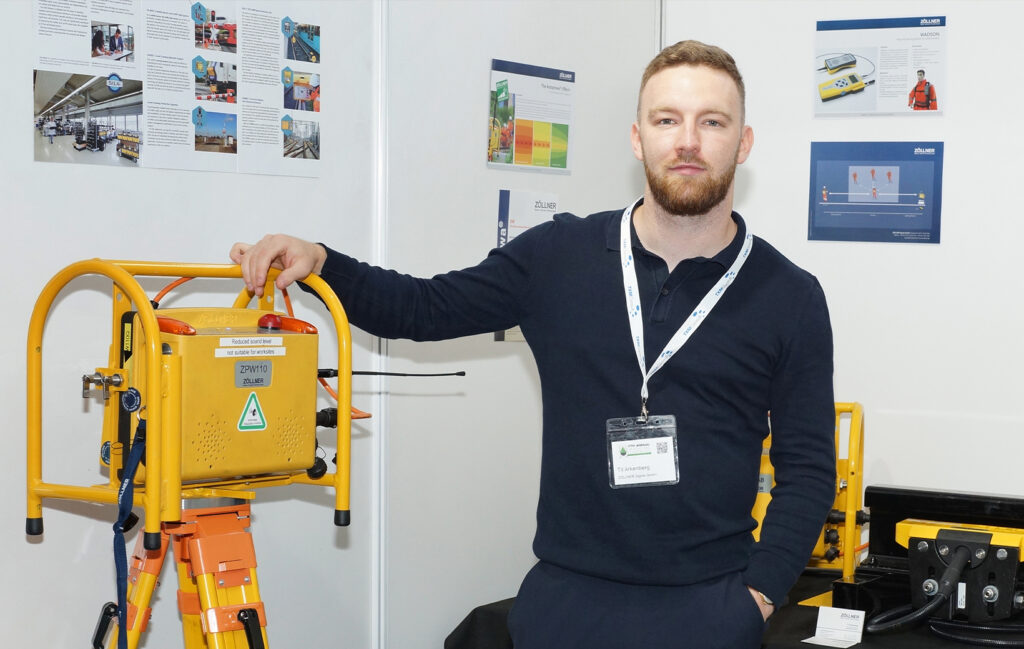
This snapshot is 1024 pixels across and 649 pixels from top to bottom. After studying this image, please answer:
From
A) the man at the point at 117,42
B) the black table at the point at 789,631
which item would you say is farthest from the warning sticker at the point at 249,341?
the black table at the point at 789,631

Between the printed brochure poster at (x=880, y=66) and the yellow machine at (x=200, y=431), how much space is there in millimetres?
2489

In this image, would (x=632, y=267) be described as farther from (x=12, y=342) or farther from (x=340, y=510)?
(x=12, y=342)

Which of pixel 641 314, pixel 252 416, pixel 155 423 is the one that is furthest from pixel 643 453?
pixel 155 423

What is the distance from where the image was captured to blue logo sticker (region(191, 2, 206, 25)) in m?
2.65

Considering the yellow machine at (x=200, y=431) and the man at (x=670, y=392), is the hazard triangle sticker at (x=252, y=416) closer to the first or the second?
the yellow machine at (x=200, y=431)

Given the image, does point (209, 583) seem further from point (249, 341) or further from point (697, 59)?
point (697, 59)

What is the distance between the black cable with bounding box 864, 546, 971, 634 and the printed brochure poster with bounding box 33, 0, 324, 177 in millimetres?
1918

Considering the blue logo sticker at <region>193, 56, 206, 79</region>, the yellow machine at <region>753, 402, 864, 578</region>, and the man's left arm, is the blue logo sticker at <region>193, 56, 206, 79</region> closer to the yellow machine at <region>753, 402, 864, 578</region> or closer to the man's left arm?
the man's left arm

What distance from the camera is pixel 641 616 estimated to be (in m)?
1.88

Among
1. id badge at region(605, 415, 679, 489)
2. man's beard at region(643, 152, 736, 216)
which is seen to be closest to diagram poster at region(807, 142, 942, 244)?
man's beard at region(643, 152, 736, 216)

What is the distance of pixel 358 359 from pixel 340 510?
115 cm

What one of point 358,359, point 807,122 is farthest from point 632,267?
point 807,122

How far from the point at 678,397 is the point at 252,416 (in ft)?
2.59

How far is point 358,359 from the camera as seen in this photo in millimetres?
3092
